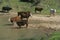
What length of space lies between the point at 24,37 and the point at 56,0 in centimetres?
2483

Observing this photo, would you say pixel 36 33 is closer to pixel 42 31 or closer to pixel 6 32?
pixel 42 31

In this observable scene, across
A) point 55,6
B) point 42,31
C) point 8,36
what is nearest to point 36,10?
point 55,6

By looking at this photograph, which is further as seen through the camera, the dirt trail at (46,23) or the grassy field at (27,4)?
the grassy field at (27,4)

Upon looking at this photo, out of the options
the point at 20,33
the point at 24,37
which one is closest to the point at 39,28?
the point at 20,33

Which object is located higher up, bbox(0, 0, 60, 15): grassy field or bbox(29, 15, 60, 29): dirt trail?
bbox(0, 0, 60, 15): grassy field

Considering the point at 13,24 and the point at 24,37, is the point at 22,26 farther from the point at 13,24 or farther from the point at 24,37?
the point at 24,37

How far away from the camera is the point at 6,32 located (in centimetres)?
1981

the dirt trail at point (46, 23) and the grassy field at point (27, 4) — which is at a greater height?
the grassy field at point (27, 4)

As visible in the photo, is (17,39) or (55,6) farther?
(55,6)

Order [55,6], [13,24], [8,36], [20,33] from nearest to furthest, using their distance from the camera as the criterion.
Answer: [8,36] → [20,33] → [13,24] → [55,6]

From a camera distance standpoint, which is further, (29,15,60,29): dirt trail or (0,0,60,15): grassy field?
(0,0,60,15): grassy field

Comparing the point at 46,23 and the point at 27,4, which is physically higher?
the point at 27,4

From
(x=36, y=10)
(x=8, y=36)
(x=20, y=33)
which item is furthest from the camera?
(x=36, y=10)

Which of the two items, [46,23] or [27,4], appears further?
[27,4]
